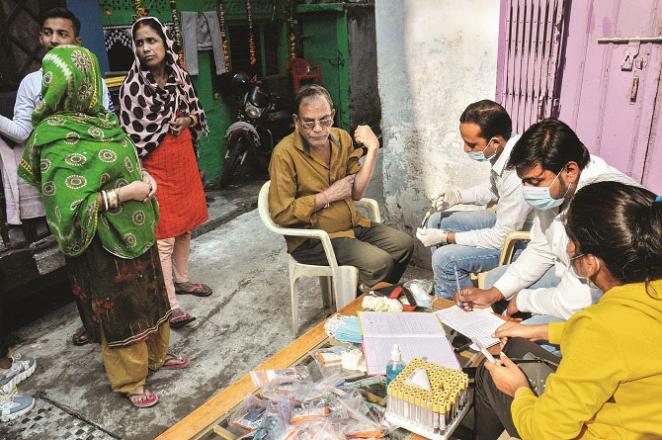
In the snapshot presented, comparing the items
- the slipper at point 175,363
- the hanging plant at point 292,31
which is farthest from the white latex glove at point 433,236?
the hanging plant at point 292,31

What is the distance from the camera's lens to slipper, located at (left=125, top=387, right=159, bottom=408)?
279cm

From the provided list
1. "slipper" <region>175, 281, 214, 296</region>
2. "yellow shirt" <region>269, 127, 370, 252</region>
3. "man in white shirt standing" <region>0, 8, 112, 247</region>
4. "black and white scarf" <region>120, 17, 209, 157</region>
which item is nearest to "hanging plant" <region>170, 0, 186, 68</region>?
"man in white shirt standing" <region>0, 8, 112, 247</region>

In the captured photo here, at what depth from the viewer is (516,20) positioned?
10.6 ft

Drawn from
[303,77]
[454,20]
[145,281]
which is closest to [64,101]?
[145,281]

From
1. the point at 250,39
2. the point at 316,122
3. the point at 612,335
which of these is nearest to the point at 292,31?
the point at 250,39

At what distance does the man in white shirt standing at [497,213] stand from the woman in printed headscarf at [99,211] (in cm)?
166

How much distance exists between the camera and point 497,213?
2982 mm

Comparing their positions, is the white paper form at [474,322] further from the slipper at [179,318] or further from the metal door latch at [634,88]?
the slipper at [179,318]

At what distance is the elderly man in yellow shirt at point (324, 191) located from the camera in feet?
10.0

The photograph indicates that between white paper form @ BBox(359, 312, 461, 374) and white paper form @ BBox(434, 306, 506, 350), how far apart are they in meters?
0.06

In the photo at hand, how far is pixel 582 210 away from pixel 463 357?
2.94ft

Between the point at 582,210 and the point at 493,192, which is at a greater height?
the point at 582,210

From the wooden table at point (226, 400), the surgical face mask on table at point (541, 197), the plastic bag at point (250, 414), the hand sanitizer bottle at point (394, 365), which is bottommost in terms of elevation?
the wooden table at point (226, 400)

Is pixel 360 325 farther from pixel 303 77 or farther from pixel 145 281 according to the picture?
pixel 303 77
